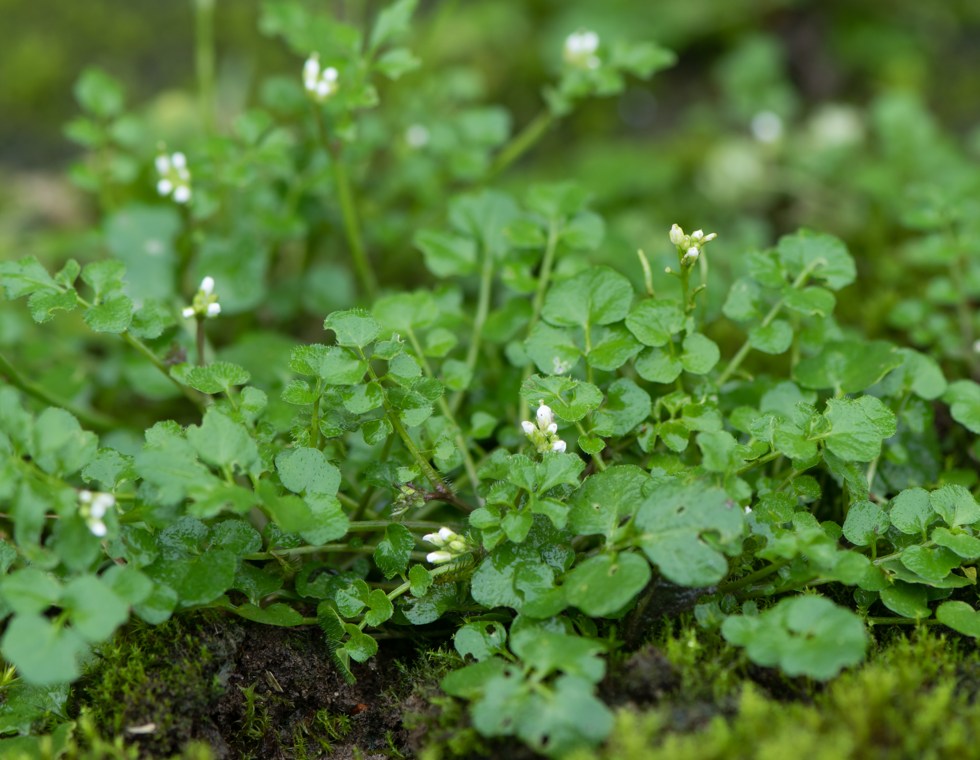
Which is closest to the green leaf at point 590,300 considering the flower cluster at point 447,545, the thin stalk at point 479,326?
the thin stalk at point 479,326

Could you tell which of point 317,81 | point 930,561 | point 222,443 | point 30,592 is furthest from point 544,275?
point 30,592

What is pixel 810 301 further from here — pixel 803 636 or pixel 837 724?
pixel 837 724

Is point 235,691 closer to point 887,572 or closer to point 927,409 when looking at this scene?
point 887,572

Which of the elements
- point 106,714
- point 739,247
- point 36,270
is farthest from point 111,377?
point 739,247

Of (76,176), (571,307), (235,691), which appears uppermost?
(76,176)

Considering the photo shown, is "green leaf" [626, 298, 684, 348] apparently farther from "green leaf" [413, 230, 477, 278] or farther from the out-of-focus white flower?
"green leaf" [413, 230, 477, 278]

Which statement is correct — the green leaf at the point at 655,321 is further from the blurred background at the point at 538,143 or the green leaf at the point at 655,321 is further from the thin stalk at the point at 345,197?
the thin stalk at the point at 345,197

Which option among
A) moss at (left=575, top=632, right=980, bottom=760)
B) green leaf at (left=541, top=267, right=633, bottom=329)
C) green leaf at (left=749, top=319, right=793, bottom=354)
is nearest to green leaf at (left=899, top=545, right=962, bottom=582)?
moss at (left=575, top=632, right=980, bottom=760)
